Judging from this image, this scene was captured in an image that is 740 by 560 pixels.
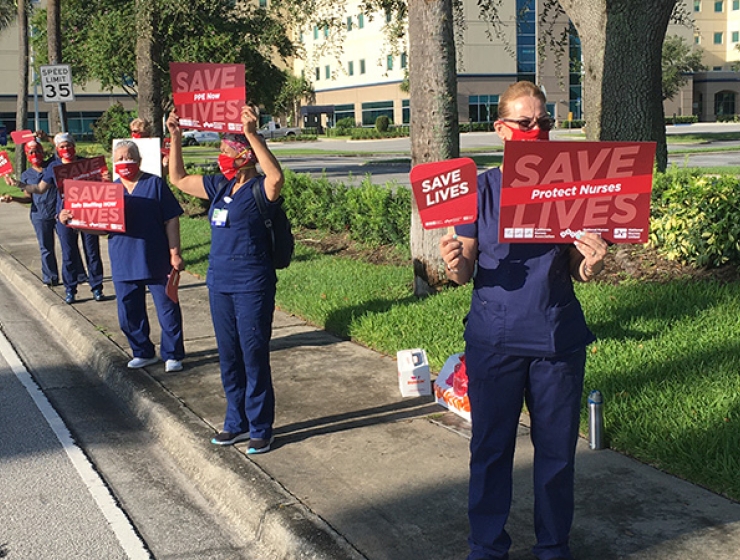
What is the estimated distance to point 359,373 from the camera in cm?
740

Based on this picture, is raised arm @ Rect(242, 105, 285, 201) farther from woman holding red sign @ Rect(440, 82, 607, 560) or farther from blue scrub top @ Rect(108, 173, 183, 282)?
blue scrub top @ Rect(108, 173, 183, 282)

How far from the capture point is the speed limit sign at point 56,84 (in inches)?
731

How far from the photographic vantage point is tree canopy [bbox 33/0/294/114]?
23828mm

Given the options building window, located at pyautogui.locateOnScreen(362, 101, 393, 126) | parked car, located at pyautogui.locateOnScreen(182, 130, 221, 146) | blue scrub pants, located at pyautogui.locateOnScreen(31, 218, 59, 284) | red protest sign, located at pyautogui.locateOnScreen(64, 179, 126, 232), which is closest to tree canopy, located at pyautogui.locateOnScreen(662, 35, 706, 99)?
building window, located at pyautogui.locateOnScreen(362, 101, 393, 126)

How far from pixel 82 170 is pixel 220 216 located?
17.0ft

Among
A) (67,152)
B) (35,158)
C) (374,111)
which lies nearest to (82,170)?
(67,152)

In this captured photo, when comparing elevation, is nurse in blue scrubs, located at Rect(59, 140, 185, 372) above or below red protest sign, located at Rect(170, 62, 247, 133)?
below

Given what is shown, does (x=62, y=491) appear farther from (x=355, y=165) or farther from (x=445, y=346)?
(x=355, y=165)

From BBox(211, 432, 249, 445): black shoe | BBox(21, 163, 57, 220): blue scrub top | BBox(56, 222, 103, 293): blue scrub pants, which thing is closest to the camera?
BBox(211, 432, 249, 445): black shoe

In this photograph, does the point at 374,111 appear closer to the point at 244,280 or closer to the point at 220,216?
the point at 220,216

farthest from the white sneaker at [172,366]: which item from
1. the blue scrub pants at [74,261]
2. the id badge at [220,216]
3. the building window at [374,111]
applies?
the building window at [374,111]

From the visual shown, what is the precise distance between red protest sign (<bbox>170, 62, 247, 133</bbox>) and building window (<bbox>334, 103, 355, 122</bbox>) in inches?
3296

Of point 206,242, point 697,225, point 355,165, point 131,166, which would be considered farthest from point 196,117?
point 355,165

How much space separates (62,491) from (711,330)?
15.8ft
